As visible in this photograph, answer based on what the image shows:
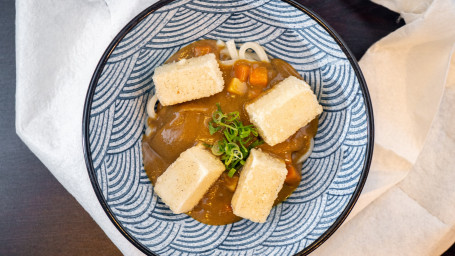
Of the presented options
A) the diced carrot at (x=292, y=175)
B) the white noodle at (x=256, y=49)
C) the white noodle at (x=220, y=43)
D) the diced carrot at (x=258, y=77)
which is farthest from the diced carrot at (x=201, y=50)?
the diced carrot at (x=292, y=175)

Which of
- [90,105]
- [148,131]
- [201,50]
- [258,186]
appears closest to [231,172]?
[258,186]

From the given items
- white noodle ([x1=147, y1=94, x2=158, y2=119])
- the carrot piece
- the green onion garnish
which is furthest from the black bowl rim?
the green onion garnish

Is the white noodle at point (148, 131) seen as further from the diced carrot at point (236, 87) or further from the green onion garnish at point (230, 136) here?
the diced carrot at point (236, 87)

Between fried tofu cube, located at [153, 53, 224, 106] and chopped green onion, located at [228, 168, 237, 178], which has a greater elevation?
fried tofu cube, located at [153, 53, 224, 106]

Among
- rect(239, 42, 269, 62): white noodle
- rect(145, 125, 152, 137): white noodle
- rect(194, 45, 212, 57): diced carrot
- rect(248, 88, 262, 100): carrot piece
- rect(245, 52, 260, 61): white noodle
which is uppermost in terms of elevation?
rect(194, 45, 212, 57): diced carrot

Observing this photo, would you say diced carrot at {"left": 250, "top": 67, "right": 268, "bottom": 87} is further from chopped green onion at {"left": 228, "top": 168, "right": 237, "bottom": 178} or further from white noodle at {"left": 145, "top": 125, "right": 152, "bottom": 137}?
white noodle at {"left": 145, "top": 125, "right": 152, "bottom": 137}

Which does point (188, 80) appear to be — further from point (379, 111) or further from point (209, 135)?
point (379, 111)
